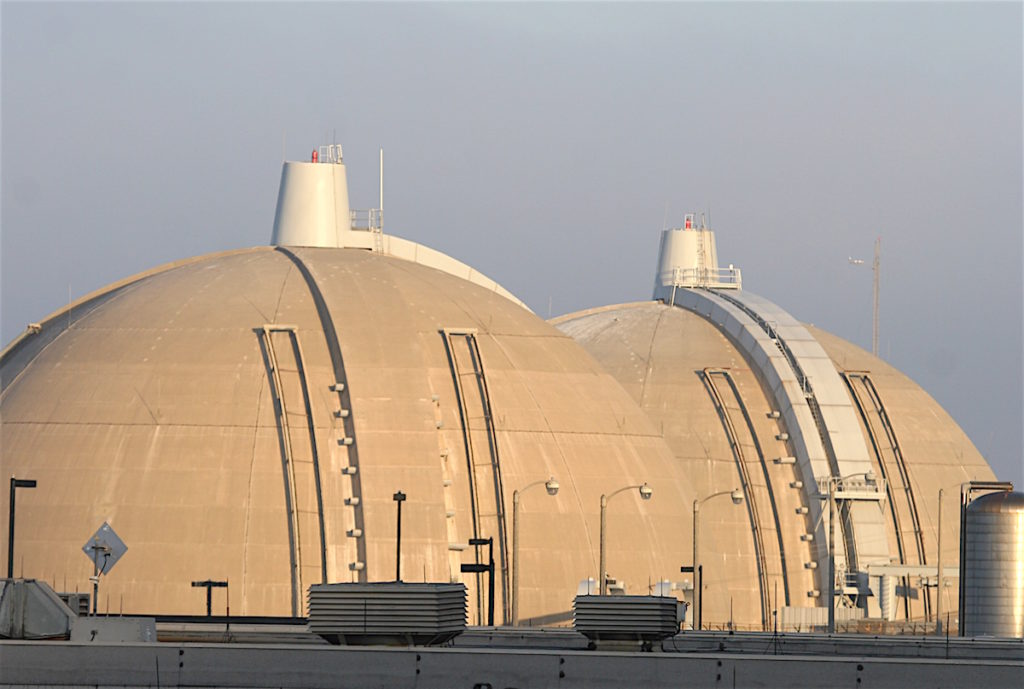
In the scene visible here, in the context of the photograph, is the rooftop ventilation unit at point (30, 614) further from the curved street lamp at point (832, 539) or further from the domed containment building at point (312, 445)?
the curved street lamp at point (832, 539)

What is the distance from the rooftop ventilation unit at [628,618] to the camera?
108 feet

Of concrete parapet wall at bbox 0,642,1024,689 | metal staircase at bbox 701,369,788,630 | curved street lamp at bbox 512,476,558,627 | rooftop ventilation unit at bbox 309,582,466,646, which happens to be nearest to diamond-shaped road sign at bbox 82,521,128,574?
curved street lamp at bbox 512,476,558,627

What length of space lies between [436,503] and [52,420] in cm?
1317

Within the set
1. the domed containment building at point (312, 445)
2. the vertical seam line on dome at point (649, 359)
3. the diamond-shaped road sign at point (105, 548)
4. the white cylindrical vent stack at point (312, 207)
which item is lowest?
the diamond-shaped road sign at point (105, 548)

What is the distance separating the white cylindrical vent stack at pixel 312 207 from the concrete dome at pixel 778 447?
1707 cm

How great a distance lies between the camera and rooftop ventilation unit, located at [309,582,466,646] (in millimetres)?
32062

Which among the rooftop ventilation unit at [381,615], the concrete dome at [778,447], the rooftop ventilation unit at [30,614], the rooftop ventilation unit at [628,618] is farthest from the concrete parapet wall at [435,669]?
the concrete dome at [778,447]

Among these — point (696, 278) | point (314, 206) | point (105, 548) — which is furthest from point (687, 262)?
point (105, 548)

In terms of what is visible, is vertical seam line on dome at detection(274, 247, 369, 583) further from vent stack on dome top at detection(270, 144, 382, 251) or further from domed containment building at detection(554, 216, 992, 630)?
domed containment building at detection(554, 216, 992, 630)

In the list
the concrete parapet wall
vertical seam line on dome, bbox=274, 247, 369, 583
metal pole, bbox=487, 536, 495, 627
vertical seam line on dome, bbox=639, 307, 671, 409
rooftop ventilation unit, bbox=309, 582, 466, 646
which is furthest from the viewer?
vertical seam line on dome, bbox=639, 307, 671, 409

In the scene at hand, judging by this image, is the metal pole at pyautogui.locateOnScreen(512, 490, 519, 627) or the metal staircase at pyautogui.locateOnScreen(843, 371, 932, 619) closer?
the metal pole at pyautogui.locateOnScreen(512, 490, 519, 627)

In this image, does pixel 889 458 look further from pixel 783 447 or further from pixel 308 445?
pixel 308 445

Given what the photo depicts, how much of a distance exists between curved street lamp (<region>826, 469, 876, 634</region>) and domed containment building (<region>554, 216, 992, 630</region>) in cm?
57

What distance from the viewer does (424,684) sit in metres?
29.2
